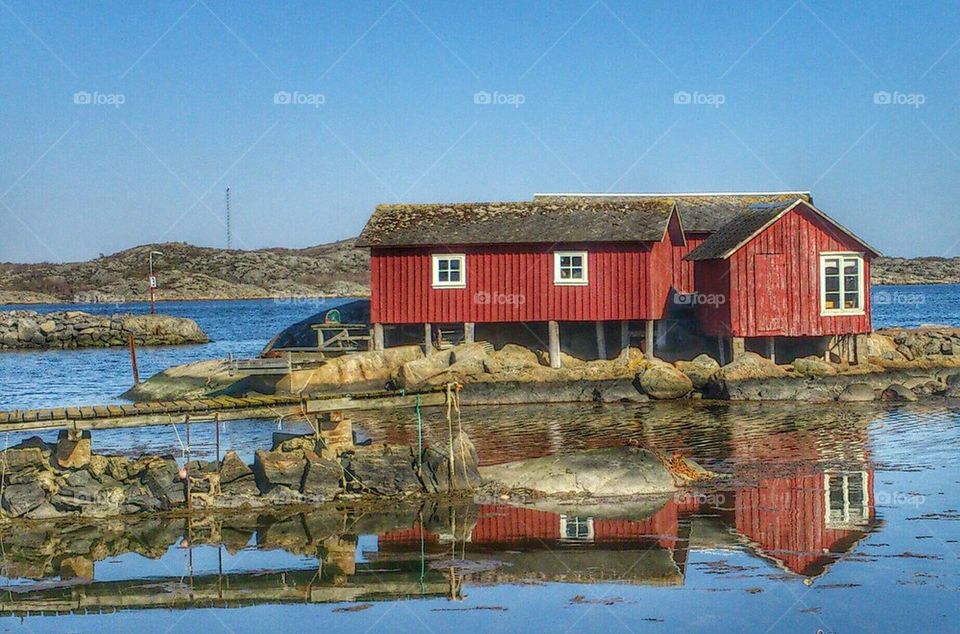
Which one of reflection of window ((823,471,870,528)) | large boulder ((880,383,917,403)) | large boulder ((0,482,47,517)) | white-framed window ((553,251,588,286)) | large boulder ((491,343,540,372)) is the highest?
white-framed window ((553,251,588,286))

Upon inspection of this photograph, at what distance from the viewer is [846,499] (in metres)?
20.0

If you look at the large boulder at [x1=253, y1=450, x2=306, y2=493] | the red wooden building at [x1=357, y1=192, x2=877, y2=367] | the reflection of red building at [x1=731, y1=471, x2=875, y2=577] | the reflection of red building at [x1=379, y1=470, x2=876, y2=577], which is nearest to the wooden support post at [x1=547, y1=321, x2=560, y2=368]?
the red wooden building at [x1=357, y1=192, x2=877, y2=367]

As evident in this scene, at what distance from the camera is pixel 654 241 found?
36.6 meters

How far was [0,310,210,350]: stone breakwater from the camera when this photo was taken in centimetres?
7531

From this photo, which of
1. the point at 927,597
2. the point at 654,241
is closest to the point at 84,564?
the point at 927,597

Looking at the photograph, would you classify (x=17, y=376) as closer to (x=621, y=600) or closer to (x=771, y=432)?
(x=771, y=432)

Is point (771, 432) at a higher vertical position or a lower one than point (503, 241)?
lower

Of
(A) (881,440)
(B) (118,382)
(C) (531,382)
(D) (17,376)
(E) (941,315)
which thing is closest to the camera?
(A) (881,440)

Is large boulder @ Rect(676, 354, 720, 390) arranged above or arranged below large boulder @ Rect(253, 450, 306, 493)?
above

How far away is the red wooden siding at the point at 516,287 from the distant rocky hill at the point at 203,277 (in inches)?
5211

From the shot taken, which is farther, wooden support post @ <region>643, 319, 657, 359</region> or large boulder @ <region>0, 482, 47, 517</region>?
wooden support post @ <region>643, 319, 657, 359</region>

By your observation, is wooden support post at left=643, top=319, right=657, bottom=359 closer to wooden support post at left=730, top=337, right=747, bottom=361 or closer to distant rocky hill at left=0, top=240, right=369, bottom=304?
wooden support post at left=730, top=337, right=747, bottom=361

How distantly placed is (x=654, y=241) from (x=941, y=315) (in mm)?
62245

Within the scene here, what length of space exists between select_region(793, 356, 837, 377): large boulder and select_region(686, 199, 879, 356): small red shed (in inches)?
32.7
